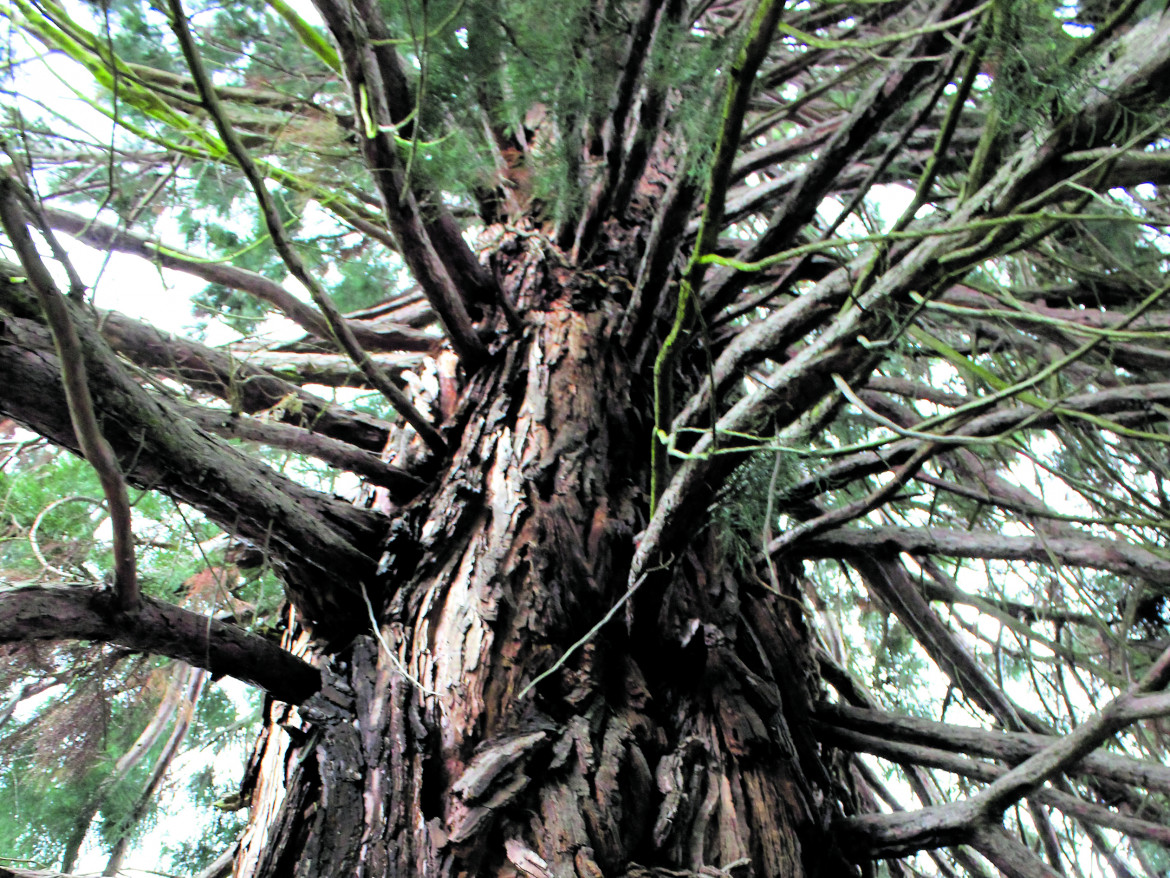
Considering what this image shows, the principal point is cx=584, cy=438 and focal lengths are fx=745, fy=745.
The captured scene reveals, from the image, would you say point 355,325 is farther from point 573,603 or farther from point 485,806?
point 485,806

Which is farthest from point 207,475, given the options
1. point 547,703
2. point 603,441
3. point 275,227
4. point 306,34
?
point 306,34

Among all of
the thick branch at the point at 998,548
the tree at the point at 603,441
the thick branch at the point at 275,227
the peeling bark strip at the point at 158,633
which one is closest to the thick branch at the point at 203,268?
the tree at the point at 603,441

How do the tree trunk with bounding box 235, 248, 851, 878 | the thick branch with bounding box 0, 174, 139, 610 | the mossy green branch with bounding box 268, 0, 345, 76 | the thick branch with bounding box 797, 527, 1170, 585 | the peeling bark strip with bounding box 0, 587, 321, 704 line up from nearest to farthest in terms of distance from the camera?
the thick branch with bounding box 0, 174, 139, 610, the peeling bark strip with bounding box 0, 587, 321, 704, the tree trunk with bounding box 235, 248, 851, 878, the mossy green branch with bounding box 268, 0, 345, 76, the thick branch with bounding box 797, 527, 1170, 585

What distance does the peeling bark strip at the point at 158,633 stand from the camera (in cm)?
99

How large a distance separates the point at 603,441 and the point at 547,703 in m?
0.59

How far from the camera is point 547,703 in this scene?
1.25 metres

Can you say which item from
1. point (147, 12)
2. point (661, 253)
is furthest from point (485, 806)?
point (147, 12)

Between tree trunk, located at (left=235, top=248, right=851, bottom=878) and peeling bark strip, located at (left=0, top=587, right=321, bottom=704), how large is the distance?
73mm

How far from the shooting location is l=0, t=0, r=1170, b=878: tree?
3.48ft

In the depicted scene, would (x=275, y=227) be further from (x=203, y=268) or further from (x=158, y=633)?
(x=203, y=268)

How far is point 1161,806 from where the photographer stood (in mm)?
1622

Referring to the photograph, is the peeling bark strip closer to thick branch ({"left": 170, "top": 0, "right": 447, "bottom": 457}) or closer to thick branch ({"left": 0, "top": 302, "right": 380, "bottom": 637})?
thick branch ({"left": 0, "top": 302, "right": 380, "bottom": 637})

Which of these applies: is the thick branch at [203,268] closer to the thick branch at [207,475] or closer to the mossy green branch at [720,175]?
the thick branch at [207,475]

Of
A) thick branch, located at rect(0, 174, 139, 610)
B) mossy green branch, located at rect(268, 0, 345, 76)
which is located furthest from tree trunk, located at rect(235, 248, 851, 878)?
mossy green branch, located at rect(268, 0, 345, 76)
